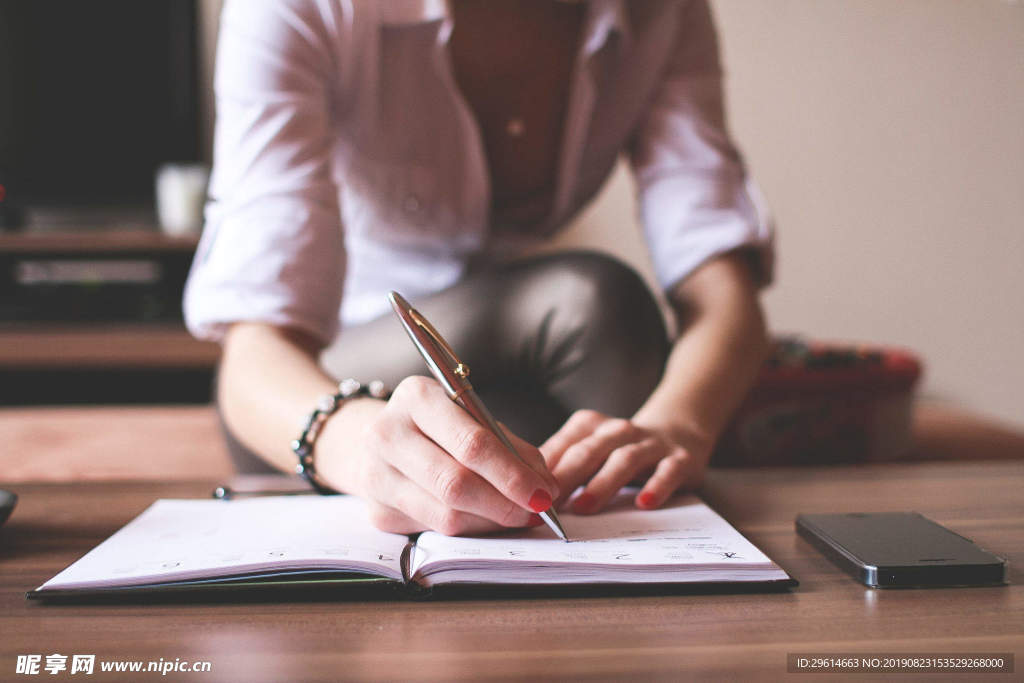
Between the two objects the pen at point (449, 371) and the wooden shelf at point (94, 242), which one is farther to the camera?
the wooden shelf at point (94, 242)

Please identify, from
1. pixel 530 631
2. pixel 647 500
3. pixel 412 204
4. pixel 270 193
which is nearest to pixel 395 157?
pixel 412 204

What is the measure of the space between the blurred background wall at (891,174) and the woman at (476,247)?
1.37 meters

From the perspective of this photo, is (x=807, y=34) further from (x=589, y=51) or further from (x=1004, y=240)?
(x=589, y=51)

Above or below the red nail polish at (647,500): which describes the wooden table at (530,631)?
above

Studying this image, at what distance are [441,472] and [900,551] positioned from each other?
231 millimetres

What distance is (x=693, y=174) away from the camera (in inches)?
34.4

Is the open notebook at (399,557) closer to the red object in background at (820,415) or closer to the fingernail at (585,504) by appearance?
the fingernail at (585,504)

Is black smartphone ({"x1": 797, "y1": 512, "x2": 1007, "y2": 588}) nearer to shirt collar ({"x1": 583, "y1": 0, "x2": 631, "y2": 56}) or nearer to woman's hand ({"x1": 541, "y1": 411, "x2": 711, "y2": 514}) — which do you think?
woman's hand ({"x1": 541, "y1": 411, "x2": 711, "y2": 514})

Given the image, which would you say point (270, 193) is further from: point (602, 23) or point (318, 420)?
point (602, 23)

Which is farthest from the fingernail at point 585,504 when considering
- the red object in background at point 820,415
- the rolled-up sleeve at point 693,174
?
the red object in background at point 820,415

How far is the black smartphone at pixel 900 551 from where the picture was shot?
14.6 inches

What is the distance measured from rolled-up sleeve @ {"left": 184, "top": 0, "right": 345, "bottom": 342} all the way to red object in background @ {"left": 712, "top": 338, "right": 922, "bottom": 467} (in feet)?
2.64

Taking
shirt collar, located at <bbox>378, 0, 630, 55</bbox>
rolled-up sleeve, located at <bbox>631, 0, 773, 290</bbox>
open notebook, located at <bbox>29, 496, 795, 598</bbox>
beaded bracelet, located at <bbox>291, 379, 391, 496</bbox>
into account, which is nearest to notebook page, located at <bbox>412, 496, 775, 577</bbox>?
open notebook, located at <bbox>29, 496, 795, 598</bbox>

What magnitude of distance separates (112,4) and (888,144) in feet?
7.28
